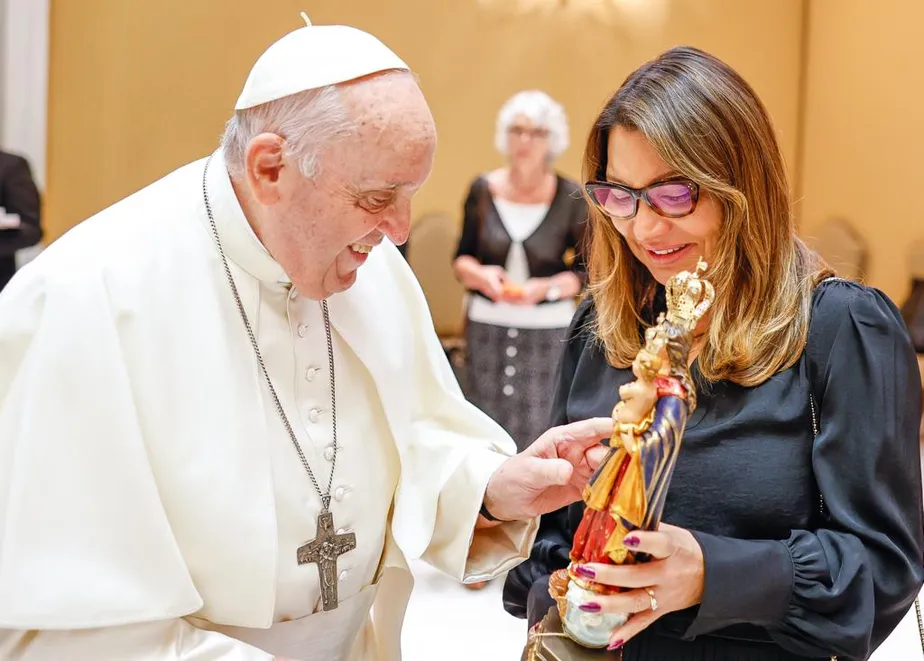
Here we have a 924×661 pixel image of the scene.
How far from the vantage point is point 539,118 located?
6188 millimetres

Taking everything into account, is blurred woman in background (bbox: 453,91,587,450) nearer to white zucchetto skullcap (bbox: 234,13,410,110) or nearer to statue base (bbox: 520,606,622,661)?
white zucchetto skullcap (bbox: 234,13,410,110)

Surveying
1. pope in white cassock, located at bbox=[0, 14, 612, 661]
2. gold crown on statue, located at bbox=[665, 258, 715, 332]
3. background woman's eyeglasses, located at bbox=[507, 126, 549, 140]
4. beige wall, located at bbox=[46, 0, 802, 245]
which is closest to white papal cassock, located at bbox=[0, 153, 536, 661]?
pope in white cassock, located at bbox=[0, 14, 612, 661]

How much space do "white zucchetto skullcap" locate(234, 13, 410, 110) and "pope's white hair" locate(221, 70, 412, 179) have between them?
1cm

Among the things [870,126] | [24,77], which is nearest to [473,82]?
[870,126]

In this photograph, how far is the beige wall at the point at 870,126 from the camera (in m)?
8.68

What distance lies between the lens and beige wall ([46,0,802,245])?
8.51 m

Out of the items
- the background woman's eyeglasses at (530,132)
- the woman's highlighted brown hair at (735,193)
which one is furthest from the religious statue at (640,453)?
the background woman's eyeglasses at (530,132)

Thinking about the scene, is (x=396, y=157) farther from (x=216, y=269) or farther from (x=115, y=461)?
(x=115, y=461)

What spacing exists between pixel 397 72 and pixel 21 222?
527 centimetres

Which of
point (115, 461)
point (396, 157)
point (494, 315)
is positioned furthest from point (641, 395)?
point (494, 315)

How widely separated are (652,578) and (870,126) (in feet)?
27.8

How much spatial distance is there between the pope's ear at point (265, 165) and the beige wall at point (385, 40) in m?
7.22

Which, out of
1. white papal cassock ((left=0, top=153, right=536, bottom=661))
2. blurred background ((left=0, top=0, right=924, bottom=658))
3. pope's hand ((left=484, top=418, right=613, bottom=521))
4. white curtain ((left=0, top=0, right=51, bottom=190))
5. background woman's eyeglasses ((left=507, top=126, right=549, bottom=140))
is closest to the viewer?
white papal cassock ((left=0, top=153, right=536, bottom=661))

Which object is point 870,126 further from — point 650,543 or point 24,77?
point 650,543
